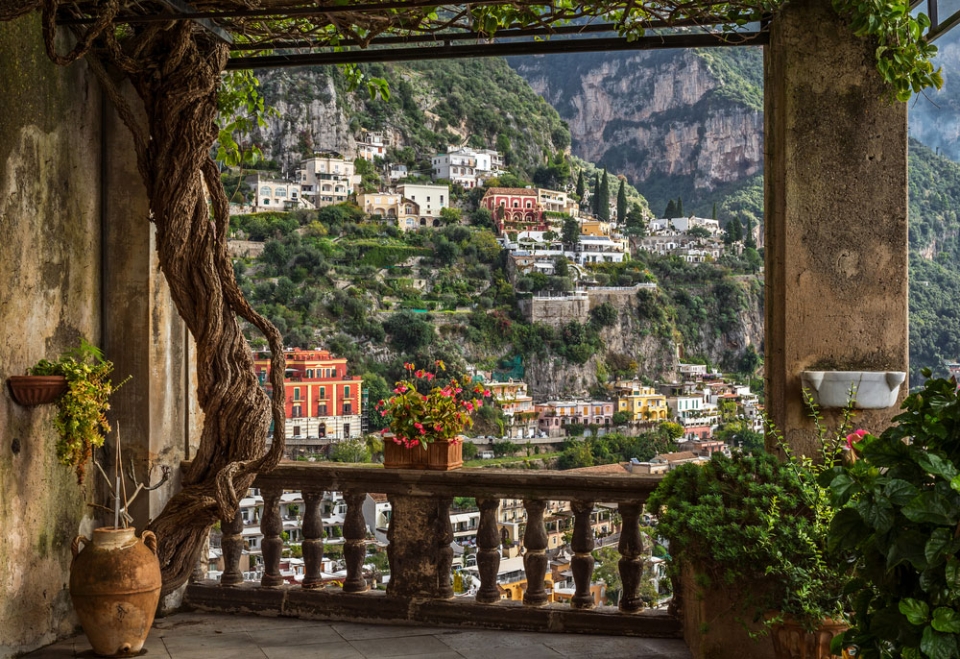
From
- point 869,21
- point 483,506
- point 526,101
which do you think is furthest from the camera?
point 526,101

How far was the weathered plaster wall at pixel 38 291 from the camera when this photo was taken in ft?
13.4

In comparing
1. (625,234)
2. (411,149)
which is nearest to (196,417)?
(625,234)

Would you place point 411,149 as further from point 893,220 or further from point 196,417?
point 893,220

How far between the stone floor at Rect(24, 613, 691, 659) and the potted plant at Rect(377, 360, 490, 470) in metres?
0.79

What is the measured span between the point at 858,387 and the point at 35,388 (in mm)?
3265

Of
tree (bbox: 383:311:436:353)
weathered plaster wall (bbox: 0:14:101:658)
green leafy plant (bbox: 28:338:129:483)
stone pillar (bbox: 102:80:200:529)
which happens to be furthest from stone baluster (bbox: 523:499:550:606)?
tree (bbox: 383:311:436:353)

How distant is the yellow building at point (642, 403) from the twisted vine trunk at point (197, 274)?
5.28 meters

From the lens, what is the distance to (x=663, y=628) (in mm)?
4523

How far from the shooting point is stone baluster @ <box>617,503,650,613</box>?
4.57 meters

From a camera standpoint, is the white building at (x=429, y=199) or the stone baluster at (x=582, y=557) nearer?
the stone baluster at (x=582, y=557)

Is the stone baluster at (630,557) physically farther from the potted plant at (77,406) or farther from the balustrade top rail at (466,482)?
the potted plant at (77,406)

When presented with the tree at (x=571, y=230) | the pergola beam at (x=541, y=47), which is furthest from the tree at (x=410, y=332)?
the pergola beam at (x=541, y=47)

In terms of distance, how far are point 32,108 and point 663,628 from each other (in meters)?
3.52

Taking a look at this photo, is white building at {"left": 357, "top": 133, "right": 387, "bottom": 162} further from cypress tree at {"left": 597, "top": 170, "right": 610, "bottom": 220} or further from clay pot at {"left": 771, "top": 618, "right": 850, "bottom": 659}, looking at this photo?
clay pot at {"left": 771, "top": 618, "right": 850, "bottom": 659}
